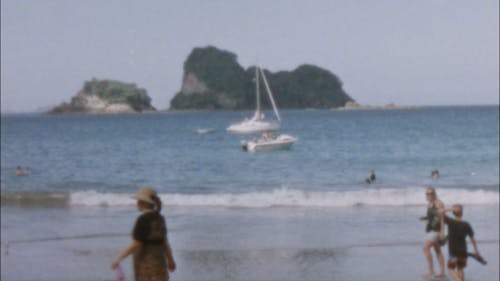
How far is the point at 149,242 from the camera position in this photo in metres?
7.91

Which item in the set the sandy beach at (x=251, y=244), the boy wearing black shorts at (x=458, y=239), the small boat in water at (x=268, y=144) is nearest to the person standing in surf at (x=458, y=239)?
the boy wearing black shorts at (x=458, y=239)

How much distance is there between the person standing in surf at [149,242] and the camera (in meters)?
7.85

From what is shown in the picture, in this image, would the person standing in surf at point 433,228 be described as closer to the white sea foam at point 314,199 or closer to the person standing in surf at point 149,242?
the person standing in surf at point 149,242

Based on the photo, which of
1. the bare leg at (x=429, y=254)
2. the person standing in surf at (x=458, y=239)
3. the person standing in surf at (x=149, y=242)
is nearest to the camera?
the person standing in surf at (x=149, y=242)

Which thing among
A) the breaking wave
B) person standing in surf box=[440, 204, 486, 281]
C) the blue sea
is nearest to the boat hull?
the blue sea

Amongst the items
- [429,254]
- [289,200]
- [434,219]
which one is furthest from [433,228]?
[289,200]

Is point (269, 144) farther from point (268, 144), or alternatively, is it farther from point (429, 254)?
point (429, 254)

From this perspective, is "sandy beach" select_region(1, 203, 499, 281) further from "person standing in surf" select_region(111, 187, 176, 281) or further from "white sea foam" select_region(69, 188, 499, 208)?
"person standing in surf" select_region(111, 187, 176, 281)

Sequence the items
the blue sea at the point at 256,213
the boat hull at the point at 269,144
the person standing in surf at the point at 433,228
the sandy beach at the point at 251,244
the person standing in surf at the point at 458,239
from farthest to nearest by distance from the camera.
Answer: the boat hull at the point at 269,144
the blue sea at the point at 256,213
the sandy beach at the point at 251,244
the person standing in surf at the point at 433,228
the person standing in surf at the point at 458,239

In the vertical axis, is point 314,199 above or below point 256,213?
below

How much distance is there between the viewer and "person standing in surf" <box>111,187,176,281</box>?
7848 millimetres

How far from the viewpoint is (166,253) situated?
8.03 metres

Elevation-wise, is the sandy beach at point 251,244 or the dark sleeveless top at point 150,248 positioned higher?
the dark sleeveless top at point 150,248

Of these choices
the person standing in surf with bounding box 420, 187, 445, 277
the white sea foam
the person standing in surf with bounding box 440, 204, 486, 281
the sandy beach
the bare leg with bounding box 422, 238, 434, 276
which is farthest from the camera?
the white sea foam
